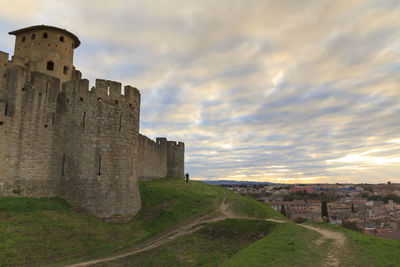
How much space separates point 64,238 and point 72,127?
9.60 metres

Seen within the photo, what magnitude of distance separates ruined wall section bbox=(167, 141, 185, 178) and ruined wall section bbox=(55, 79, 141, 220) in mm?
25798

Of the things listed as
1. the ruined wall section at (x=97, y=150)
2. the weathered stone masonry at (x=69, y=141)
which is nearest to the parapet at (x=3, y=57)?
the weathered stone masonry at (x=69, y=141)

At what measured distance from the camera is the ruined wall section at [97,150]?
22.6m

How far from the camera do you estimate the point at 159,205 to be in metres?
26.4

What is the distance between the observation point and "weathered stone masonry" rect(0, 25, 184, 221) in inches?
836

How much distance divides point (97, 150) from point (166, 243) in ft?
31.6

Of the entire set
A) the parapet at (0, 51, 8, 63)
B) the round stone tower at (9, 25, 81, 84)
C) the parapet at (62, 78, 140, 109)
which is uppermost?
the round stone tower at (9, 25, 81, 84)

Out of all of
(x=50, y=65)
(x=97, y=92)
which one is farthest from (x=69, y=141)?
(x=50, y=65)

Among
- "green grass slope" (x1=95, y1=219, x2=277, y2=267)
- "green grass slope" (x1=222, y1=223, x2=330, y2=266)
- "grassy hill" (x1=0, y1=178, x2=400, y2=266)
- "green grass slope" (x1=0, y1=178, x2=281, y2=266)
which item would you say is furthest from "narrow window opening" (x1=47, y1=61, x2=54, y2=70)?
"green grass slope" (x1=222, y1=223, x2=330, y2=266)

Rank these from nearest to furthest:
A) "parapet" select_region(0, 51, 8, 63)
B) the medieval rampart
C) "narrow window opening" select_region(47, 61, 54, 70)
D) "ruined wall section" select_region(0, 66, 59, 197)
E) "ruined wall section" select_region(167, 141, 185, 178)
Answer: "ruined wall section" select_region(0, 66, 59, 197) < "parapet" select_region(0, 51, 8, 63) < "narrow window opening" select_region(47, 61, 54, 70) < the medieval rampart < "ruined wall section" select_region(167, 141, 185, 178)

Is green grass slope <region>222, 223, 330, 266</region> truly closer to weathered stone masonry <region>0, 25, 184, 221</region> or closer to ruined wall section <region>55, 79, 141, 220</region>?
ruined wall section <region>55, 79, 141, 220</region>

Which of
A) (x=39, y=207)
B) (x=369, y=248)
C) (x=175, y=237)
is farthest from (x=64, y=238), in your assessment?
(x=369, y=248)

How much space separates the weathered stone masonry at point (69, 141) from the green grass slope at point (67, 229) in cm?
134

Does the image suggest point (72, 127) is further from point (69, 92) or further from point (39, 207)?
point (39, 207)
